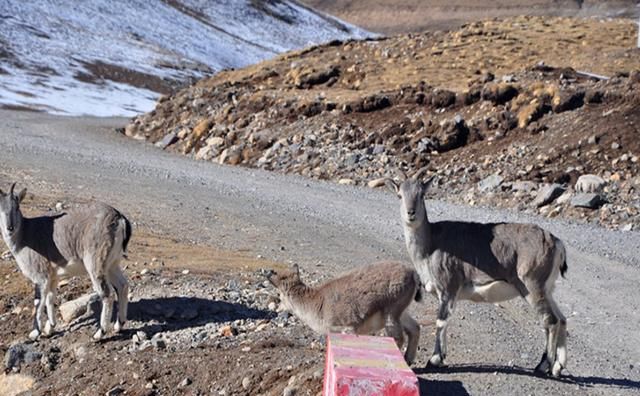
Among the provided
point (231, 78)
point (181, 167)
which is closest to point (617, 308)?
point (181, 167)

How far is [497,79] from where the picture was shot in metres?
31.2

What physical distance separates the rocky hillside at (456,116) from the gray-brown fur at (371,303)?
12070mm

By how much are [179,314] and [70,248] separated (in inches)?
65.0

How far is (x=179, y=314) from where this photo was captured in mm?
13484

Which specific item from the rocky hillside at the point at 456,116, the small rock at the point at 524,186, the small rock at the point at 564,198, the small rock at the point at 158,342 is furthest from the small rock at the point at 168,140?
the small rock at the point at 158,342

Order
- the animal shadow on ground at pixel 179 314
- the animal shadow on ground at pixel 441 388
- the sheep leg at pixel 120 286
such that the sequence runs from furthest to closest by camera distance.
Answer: the animal shadow on ground at pixel 179 314 → the sheep leg at pixel 120 286 → the animal shadow on ground at pixel 441 388

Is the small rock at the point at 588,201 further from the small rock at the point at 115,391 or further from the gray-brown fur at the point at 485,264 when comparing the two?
the small rock at the point at 115,391

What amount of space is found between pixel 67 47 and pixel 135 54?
6.57 metres

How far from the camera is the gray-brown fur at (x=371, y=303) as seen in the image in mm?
10484

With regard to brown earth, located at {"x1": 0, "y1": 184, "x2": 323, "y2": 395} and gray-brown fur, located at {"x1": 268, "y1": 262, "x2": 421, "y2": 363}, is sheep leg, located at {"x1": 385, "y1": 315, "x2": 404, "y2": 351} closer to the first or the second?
gray-brown fur, located at {"x1": 268, "y1": 262, "x2": 421, "y2": 363}

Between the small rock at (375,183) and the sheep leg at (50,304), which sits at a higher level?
the sheep leg at (50,304)

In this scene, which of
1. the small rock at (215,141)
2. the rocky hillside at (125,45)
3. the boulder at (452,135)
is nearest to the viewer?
the boulder at (452,135)

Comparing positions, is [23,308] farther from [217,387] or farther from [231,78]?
[231,78]

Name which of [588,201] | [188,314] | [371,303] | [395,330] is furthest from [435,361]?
[588,201]
